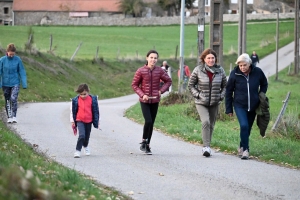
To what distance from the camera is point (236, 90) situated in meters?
12.9

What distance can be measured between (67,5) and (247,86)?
102375 mm

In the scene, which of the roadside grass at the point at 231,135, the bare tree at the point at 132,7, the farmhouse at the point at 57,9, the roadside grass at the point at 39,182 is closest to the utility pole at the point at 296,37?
the roadside grass at the point at 231,135

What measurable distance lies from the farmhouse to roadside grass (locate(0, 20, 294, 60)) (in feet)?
51.5

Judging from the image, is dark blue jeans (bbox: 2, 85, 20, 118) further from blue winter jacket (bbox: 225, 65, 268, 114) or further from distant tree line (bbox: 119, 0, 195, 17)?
distant tree line (bbox: 119, 0, 195, 17)

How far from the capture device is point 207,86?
13.0 meters

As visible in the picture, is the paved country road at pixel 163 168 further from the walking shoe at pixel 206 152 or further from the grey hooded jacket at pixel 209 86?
the grey hooded jacket at pixel 209 86

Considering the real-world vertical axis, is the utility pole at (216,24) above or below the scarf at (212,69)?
above

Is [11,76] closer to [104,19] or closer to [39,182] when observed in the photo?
[39,182]

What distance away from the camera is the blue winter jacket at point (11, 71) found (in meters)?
17.7

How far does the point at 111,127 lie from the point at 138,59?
33777mm

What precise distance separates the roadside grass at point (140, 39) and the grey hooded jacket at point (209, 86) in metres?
36.7

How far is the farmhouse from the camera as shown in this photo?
112 m

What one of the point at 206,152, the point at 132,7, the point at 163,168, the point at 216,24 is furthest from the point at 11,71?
the point at 132,7

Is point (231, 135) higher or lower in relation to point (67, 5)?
lower
